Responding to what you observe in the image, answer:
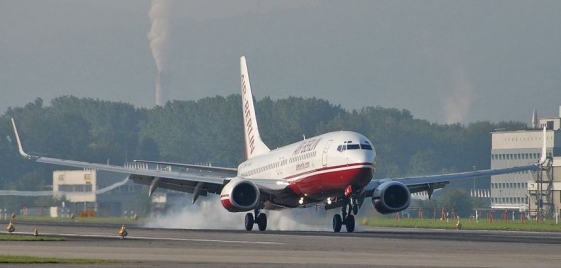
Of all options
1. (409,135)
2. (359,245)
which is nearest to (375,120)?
(409,135)

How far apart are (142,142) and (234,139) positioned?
76.8 feet

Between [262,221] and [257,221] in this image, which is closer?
Answer: [262,221]

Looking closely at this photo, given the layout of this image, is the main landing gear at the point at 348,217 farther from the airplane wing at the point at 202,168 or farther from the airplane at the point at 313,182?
the airplane wing at the point at 202,168

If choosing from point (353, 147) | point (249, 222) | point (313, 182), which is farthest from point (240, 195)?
point (353, 147)

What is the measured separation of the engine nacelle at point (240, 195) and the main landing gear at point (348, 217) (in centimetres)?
417

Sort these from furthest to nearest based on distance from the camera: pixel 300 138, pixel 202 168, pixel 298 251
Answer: pixel 300 138
pixel 202 168
pixel 298 251

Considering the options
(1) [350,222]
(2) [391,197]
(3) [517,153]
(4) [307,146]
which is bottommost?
(1) [350,222]

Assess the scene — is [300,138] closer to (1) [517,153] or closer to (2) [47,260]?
(1) [517,153]

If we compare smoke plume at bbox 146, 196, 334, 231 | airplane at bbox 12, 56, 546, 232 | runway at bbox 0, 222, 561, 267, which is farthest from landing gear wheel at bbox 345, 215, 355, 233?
runway at bbox 0, 222, 561, 267

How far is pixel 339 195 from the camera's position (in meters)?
57.5

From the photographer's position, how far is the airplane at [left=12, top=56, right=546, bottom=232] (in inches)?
2210

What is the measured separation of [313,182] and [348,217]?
2.19 metres

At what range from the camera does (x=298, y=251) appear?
38.7 metres

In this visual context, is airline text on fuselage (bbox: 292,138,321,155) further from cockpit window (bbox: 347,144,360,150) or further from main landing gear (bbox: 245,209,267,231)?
main landing gear (bbox: 245,209,267,231)
